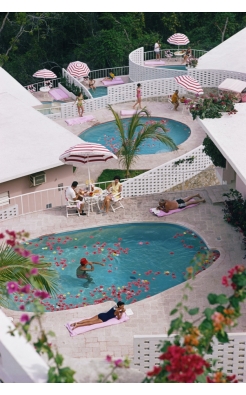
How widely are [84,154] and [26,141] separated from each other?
12.1 ft

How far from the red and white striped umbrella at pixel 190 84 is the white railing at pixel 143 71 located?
354 centimetres

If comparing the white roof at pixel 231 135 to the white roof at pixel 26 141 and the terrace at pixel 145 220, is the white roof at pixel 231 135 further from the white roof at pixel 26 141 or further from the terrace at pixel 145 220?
the white roof at pixel 26 141

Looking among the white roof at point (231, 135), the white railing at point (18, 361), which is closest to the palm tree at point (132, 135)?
the white roof at point (231, 135)

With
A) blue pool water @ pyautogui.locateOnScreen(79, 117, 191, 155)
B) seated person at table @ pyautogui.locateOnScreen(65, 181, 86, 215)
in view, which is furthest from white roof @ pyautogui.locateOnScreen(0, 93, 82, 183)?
blue pool water @ pyautogui.locateOnScreen(79, 117, 191, 155)

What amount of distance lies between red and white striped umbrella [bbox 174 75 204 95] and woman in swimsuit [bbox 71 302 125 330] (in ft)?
56.6

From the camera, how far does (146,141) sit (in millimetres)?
31969

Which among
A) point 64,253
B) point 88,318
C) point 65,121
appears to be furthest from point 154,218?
point 65,121

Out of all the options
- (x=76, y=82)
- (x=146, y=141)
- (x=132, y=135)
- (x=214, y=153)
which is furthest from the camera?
(x=76, y=82)

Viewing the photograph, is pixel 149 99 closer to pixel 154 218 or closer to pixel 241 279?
pixel 154 218

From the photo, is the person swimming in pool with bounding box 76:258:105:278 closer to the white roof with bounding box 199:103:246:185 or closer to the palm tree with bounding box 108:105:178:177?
the white roof with bounding box 199:103:246:185

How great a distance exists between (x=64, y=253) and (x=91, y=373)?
995 cm

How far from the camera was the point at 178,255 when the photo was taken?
22.2 m

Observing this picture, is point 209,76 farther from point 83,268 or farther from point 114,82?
point 83,268

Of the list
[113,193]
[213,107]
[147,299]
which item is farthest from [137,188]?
[147,299]
